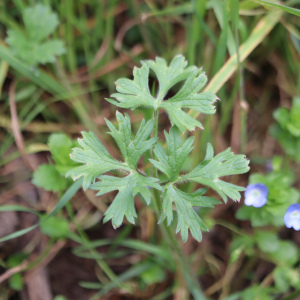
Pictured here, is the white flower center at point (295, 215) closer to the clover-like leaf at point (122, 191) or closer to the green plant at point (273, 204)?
the green plant at point (273, 204)

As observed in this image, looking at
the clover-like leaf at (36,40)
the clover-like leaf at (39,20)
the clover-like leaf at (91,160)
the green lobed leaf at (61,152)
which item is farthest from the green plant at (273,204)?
the clover-like leaf at (39,20)

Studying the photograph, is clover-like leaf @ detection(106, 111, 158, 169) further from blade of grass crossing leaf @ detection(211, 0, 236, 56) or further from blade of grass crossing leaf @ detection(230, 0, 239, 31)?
blade of grass crossing leaf @ detection(211, 0, 236, 56)

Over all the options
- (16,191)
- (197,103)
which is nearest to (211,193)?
(197,103)

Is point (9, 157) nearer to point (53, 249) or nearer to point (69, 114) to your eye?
point (69, 114)

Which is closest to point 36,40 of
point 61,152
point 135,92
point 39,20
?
point 39,20

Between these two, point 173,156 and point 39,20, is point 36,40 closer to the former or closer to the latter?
point 39,20

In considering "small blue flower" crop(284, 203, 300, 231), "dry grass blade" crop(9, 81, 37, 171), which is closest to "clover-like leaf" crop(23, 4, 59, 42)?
"dry grass blade" crop(9, 81, 37, 171)
